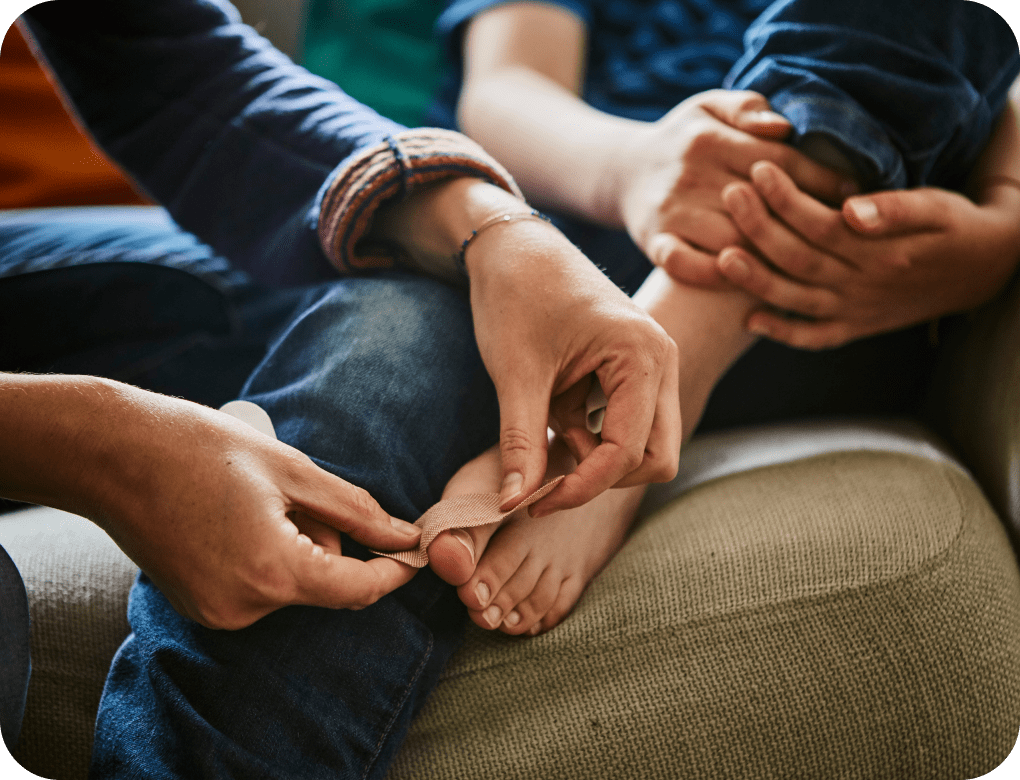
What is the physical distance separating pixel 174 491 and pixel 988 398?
0.68 meters

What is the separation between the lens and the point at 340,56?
2.87 ft

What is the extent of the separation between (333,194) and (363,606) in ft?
1.10

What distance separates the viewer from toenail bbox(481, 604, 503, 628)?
0.46 metres

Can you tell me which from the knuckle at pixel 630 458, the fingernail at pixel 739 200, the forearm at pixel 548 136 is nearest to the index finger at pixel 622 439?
the knuckle at pixel 630 458

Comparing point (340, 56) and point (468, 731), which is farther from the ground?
point (340, 56)

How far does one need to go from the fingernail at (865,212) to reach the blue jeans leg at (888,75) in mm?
32

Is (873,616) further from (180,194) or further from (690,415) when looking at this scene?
(180,194)

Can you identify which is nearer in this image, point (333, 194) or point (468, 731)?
point (468, 731)

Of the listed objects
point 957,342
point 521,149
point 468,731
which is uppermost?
point 521,149

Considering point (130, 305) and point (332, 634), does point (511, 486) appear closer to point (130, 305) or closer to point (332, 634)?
point (332, 634)

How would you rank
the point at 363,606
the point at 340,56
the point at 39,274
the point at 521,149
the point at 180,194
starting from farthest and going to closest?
the point at 340,56, the point at 521,149, the point at 180,194, the point at 39,274, the point at 363,606

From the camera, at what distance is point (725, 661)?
439 mm

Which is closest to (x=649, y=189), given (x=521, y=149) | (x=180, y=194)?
(x=521, y=149)

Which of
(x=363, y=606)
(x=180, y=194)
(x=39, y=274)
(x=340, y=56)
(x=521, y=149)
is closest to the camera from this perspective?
(x=363, y=606)
